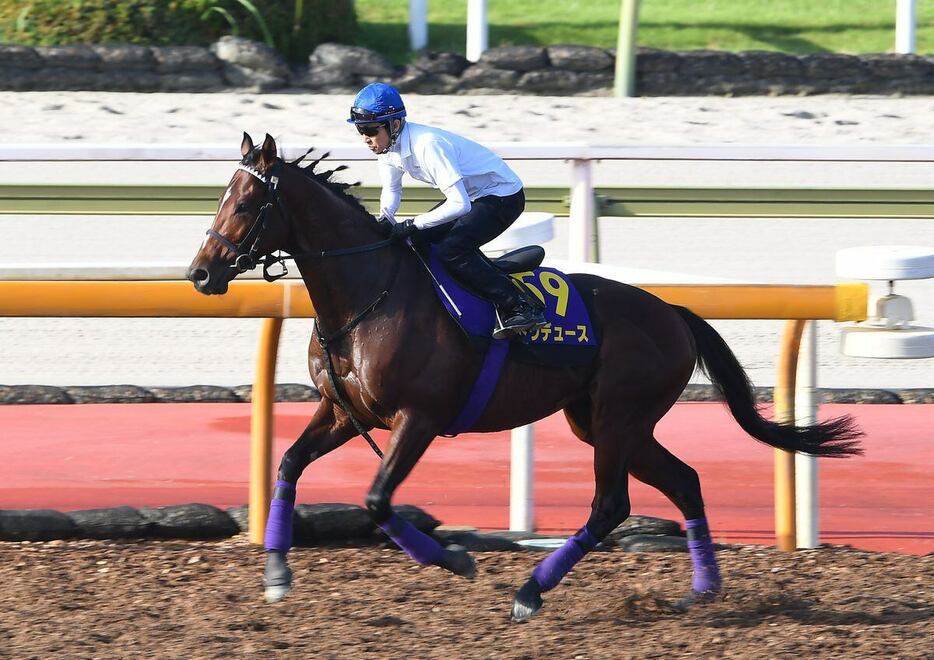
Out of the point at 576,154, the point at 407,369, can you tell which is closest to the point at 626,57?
the point at 576,154

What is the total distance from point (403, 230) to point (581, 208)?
1281 millimetres

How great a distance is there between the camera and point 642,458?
5.23 m

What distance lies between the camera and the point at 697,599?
5.00 meters

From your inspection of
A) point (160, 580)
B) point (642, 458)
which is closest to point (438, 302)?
point (642, 458)

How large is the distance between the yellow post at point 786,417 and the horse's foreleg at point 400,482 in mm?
1513

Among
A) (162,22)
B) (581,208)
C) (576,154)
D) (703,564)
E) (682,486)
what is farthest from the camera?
(162,22)

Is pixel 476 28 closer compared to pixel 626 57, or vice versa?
pixel 626 57

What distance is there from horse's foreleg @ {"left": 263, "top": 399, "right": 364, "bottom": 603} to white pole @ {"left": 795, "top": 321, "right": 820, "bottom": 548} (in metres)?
1.80

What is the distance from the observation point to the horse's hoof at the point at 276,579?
4777mm

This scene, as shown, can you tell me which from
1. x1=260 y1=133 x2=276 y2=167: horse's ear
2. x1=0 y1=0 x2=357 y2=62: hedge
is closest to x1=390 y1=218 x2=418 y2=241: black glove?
x1=260 y1=133 x2=276 y2=167: horse's ear

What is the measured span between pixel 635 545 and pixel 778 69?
9910 mm

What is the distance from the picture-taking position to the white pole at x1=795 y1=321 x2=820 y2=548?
18.4ft

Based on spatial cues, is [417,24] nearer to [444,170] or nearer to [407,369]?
[444,170]

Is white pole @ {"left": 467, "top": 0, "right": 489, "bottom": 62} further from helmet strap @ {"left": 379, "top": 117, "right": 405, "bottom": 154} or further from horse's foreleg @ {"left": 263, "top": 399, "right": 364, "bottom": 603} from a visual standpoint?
horse's foreleg @ {"left": 263, "top": 399, "right": 364, "bottom": 603}
